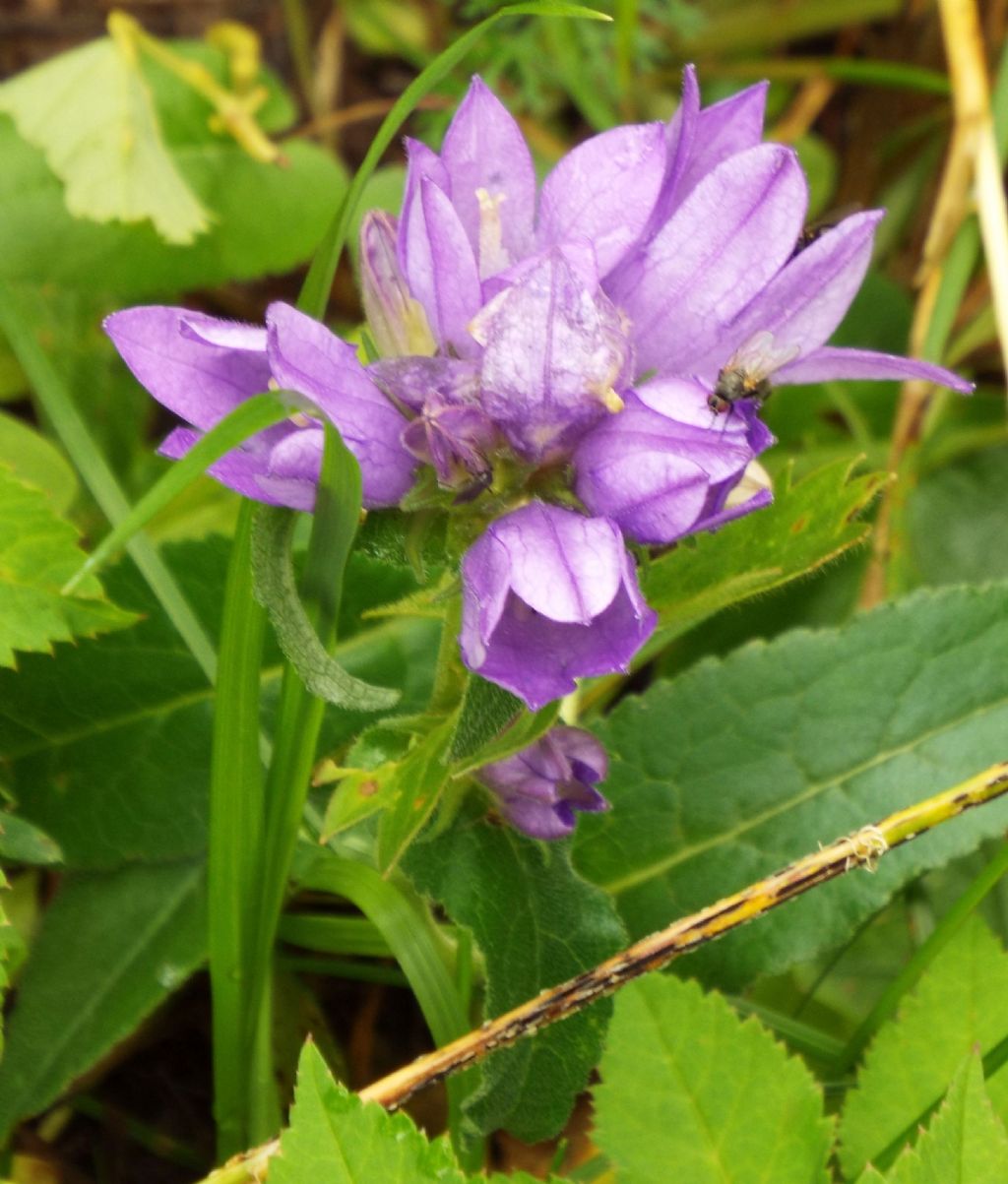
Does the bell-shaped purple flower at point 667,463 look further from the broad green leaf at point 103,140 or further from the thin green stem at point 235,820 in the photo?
the broad green leaf at point 103,140

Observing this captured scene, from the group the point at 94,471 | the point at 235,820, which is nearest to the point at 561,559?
the point at 235,820

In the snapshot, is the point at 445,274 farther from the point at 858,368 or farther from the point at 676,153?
the point at 858,368

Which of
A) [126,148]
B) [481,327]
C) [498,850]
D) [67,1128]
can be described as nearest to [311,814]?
[498,850]

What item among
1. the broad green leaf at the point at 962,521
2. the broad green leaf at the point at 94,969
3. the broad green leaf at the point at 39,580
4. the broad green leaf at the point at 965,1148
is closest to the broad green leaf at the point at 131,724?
the broad green leaf at the point at 94,969

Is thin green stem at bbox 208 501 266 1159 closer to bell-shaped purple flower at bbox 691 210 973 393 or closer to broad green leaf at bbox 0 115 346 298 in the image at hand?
bell-shaped purple flower at bbox 691 210 973 393

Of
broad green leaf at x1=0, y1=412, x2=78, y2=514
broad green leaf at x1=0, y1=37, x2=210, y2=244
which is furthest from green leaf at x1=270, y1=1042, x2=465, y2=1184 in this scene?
broad green leaf at x1=0, y1=37, x2=210, y2=244
